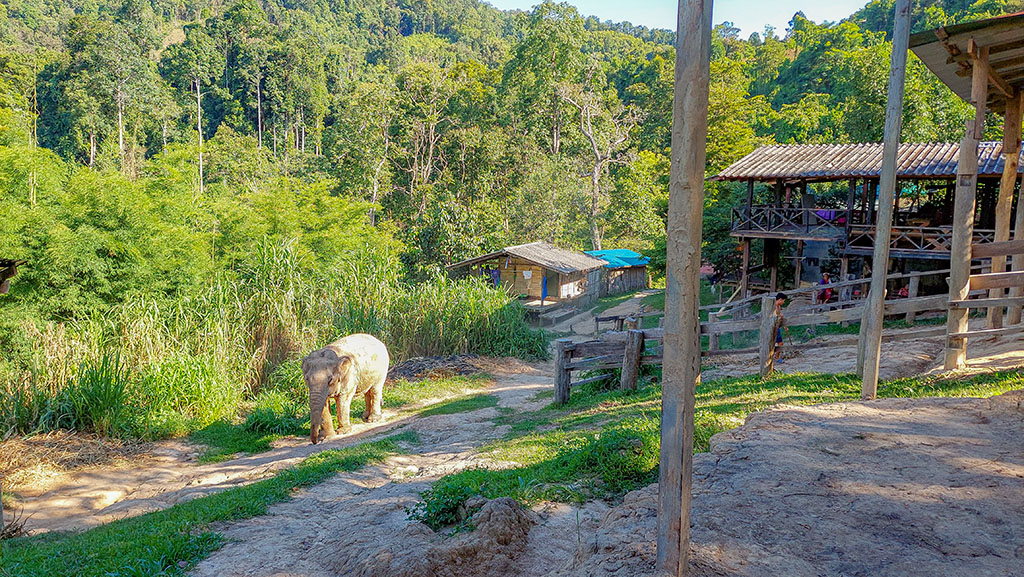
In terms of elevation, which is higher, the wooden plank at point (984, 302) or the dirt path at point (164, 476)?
the wooden plank at point (984, 302)

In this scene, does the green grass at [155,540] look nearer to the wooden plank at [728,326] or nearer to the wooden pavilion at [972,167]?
the wooden plank at [728,326]

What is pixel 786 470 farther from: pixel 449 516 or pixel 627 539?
pixel 449 516

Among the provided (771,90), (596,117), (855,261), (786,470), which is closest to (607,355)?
(786,470)

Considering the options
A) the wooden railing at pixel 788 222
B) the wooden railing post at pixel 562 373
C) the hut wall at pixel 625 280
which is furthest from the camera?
the hut wall at pixel 625 280

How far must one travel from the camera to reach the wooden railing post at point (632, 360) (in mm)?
9766

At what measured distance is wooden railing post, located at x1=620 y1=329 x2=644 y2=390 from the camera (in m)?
9.77

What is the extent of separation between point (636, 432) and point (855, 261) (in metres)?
19.6

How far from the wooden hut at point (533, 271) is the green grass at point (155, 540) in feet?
62.6

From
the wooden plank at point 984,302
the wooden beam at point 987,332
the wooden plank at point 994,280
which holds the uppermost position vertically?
the wooden plank at point 994,280

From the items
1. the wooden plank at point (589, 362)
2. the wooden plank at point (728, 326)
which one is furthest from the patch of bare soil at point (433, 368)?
the wooden plank at point (728, 326)

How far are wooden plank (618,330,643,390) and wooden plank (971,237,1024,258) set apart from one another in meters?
4.14

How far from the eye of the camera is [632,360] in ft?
32.1

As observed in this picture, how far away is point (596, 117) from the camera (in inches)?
1547

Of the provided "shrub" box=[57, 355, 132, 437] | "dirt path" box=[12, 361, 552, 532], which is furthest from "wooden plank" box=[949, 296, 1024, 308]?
"shrub" box=[57, 355, 132, 437]
